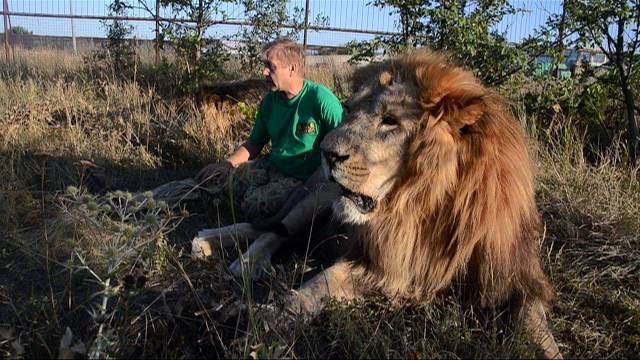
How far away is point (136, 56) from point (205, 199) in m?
5.74

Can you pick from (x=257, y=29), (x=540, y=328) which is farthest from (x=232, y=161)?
(x=257, y=29)

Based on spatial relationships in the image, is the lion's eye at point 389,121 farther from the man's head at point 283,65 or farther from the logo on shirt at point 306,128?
the man's head at point 283,65

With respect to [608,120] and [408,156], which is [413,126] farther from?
[608,120]

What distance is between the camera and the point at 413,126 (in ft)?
Result: 8.15

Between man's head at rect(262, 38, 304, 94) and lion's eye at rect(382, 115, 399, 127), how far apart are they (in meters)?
1.65

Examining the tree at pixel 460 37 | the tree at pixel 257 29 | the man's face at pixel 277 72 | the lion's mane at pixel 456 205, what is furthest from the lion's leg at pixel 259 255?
the tree at pixel 257 29

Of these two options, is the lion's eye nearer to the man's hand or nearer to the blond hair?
the blond hair

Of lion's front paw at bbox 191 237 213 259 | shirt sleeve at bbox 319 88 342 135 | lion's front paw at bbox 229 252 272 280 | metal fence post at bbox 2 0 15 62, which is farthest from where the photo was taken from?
metal fence post at bbox 2 0 15 62

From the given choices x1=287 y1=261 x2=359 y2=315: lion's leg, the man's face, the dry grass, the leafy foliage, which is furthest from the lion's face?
the leafy foliage

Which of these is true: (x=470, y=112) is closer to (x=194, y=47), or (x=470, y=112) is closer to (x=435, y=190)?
(x=435, y=190)

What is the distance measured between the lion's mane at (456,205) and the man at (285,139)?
115 cm

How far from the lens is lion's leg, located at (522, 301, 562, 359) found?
2.43 m

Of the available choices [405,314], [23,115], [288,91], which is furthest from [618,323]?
[23,115]

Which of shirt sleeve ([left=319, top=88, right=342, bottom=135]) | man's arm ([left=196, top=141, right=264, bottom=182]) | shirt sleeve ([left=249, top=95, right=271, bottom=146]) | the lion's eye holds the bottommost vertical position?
man's arm ([left=196, top=141, right=264, bottom=182])
